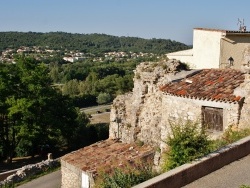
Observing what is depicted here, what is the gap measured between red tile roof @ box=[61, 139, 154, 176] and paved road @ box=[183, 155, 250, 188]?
235 inches

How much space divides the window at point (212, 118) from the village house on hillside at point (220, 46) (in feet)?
22.1

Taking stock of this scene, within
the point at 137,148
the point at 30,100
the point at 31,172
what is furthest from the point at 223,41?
the point at 30,100

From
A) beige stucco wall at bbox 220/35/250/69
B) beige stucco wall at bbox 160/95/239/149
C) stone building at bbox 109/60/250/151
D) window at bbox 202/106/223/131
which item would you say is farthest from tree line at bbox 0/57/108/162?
window at bbox 202/106/223/131

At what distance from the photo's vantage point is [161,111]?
14500mm

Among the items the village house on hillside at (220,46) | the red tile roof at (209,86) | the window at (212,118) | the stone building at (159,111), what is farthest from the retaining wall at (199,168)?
the village house on hillside at (220,46)

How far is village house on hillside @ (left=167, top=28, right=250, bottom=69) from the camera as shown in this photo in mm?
17875

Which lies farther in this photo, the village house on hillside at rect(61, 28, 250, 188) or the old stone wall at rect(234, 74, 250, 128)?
the village house on hillside at rect(61, 28, 250, 188)

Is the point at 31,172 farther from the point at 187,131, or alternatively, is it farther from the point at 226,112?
the point at 187,131

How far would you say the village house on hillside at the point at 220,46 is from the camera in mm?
17875

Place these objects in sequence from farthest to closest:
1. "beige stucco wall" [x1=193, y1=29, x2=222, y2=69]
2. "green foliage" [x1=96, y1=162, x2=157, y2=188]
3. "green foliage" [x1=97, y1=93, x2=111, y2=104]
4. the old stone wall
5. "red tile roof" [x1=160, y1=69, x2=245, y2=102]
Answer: "green foliage" [x1=97, y1=93, x2=111, y2=104]
"beige stucco wall" [x1=193, y1=29, x2=222, y2=69]
"red tile roof" [x1=160, y1=69, x2=245, y2=102]
the old stone wall
"green foliage" [x1=96, y1=162, x2=157, y2=188]

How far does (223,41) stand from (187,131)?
423 inches

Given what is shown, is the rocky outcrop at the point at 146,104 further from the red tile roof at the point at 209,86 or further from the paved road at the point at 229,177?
the paved road at the point at 229,177

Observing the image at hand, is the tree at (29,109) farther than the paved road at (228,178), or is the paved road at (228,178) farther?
the tree at (29,109)

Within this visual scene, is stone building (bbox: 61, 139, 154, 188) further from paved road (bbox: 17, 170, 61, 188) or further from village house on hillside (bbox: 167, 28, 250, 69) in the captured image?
village house on hillside (bbox: 167, 28, 250, 69)
